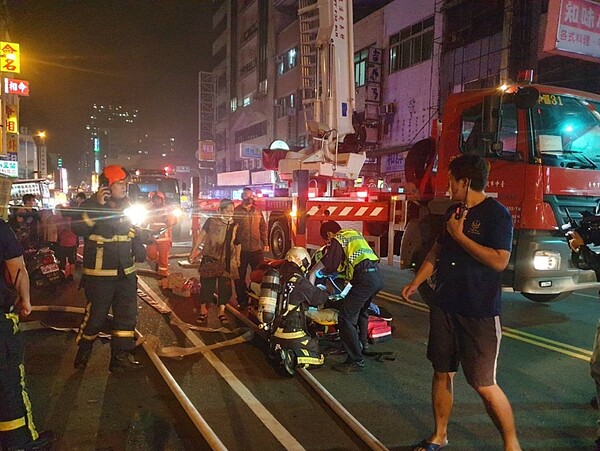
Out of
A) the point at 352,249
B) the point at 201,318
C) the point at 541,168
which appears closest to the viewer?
the point at 352,249

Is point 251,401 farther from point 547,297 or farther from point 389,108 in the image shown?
point 389,108

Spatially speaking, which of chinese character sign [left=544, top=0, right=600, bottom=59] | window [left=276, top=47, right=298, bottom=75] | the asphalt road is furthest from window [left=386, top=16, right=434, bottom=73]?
the asphalt road

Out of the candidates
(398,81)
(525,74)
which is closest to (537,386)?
(525,74)

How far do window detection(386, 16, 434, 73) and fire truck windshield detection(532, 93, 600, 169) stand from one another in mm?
15115

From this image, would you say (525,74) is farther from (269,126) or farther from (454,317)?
(269,126)

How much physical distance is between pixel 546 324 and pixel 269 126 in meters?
33.7

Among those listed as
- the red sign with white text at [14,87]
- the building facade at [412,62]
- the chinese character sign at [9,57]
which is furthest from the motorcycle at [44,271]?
the red sign with white text at [14,87]

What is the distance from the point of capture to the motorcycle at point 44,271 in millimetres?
7699

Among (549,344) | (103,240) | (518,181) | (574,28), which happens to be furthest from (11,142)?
(549,344)

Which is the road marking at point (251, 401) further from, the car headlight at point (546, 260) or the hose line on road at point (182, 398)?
the car headlight at point (546, 260)

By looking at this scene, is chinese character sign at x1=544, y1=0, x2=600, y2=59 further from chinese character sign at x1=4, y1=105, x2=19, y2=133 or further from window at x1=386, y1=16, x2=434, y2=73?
chinese character sign at x1=4, y1=105, x2=19, y2=133

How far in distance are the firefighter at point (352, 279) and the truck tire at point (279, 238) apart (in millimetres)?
5637

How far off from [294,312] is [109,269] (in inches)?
70.3

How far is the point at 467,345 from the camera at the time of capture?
2.79m
